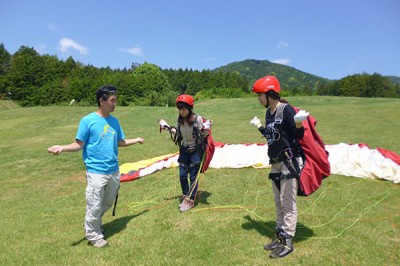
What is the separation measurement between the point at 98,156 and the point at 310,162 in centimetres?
308

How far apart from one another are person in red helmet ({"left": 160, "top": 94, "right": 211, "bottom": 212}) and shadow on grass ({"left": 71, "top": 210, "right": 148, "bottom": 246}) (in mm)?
1040

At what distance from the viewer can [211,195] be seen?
7.05 metres

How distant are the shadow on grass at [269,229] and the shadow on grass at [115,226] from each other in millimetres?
2152

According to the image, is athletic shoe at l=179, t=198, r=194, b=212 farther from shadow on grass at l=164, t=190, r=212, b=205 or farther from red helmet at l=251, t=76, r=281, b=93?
red helmet at l=251, t=76, r=281, b=93

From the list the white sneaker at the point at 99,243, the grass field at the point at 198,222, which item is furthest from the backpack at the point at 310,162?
the white sneaker at the point at 99,243

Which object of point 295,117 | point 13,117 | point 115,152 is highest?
point 295,117

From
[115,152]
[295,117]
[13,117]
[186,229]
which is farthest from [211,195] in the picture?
[13,117]

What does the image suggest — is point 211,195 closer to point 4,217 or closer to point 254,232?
point 254,232

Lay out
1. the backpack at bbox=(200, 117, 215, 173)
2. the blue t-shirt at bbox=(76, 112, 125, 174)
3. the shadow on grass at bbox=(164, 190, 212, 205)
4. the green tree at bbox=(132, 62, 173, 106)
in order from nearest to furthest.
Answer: the blue t-shirt at bbox=(76, 112, 125, 174), the backpack at bbox=(200, 117, 215, 173), the shadow on grass at bbox=(164, 190, 212, 205), the green tree at bbox=(132, 62, 173, 106)

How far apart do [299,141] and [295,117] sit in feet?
2.27

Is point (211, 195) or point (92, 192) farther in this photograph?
point (211, 195)

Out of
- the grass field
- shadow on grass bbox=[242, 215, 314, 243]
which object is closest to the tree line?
the grass field

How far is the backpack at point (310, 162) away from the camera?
4.26 meters

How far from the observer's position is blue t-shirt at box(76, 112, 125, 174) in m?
4.64
